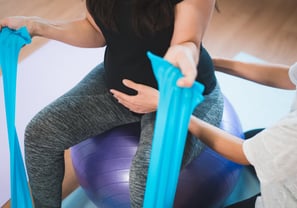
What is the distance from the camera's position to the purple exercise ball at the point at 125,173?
1.12 m

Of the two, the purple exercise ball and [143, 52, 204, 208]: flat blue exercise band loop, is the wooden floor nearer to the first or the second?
the purple exercise ball

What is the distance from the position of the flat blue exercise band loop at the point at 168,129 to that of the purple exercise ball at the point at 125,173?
263 millimetres

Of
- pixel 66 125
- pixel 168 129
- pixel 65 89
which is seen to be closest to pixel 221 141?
pixel 168 129

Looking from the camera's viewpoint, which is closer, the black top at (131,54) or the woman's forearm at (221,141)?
the woman's forearm at (221,141)

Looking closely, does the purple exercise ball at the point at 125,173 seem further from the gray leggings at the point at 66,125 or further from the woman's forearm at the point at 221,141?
the woman's forearm at the point at 221,141

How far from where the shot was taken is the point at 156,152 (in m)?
0.81

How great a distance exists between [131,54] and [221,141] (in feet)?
1.15

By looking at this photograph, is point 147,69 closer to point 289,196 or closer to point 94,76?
point 94,76

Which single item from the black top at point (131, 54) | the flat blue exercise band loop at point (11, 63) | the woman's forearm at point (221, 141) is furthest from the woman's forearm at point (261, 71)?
the flat blue exercise band loop at point (11, 63)

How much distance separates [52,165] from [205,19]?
1.91 ft

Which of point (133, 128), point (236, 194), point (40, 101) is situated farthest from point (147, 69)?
point (40, 101)

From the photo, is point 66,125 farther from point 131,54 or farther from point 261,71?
point 261,71

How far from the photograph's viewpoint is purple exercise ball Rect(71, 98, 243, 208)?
1118 mm

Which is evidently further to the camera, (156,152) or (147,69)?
(147,69)
